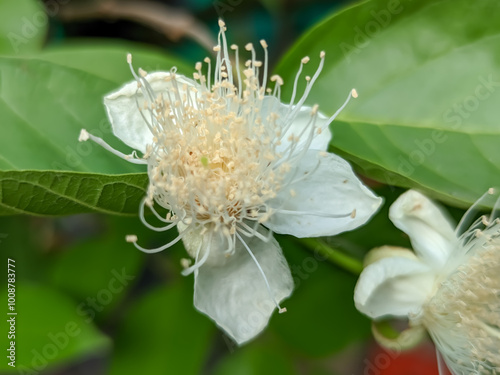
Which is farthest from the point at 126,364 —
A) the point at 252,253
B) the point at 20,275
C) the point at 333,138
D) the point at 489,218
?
the point at 489,218

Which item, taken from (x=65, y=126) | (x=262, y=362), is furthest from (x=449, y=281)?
(x=65, y=126)

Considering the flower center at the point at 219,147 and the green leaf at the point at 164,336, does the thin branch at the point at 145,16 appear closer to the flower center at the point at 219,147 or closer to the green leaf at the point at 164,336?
the flower center at the point at 219,147

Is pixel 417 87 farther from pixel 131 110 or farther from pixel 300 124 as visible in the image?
pixel 131 110

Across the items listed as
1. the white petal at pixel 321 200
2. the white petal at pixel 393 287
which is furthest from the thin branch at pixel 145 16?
the white petal at pixel 393 287

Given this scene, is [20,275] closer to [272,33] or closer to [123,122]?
[123,122]

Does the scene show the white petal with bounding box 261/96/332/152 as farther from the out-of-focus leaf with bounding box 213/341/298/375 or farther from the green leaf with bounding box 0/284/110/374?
the out-of-focus leaf with bounding box 213/341/298/375

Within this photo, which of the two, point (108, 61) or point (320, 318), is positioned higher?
point (108, 61)
